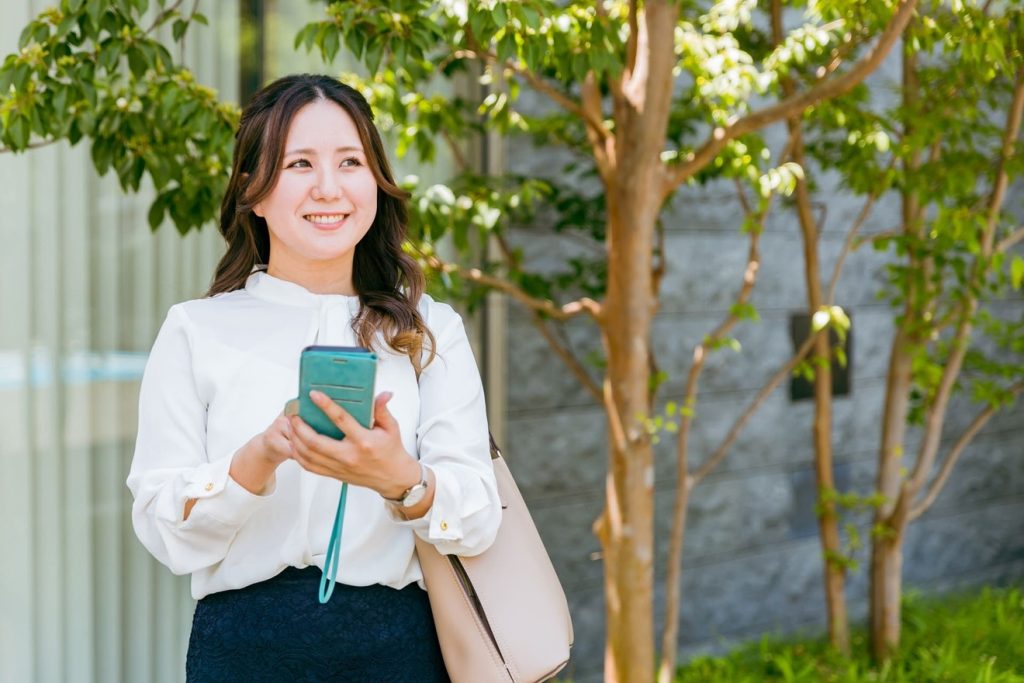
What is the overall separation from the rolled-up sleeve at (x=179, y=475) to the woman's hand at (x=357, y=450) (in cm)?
13

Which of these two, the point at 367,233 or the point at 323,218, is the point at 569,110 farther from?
the point at 323,218

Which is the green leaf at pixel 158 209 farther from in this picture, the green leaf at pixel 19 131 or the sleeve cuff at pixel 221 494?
the sleeve cuff at pixel 221 494

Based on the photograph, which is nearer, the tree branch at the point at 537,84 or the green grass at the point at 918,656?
the tree branch at the point at 537,84

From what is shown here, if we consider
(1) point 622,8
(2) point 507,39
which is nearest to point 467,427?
(2) point 507,39

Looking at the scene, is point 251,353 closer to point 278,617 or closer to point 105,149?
point 278,617

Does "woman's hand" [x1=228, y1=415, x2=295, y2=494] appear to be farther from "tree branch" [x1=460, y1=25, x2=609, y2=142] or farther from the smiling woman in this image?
"tree branch" [x1=460, y1=25, x2=609, y2=142]

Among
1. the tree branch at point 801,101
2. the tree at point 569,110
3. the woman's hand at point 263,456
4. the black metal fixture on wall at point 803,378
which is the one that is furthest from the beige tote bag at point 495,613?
the black metal fixture on wall at point 803,378

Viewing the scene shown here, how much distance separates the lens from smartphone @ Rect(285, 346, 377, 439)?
1.37 meters

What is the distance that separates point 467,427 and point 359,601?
0.90ft

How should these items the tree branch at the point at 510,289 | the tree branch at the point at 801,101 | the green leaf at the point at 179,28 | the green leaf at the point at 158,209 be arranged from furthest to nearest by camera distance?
the tree branch at the point at 510,289 → the tree branch at the point at 801,101 → the green leaf at the point at 158,209 → the green leaf at the point at 179,28

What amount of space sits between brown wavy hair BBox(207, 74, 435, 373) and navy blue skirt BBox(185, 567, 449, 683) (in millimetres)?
334

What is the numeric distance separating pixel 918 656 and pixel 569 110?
8.23 feet

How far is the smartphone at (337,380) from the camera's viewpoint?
1.37 meters

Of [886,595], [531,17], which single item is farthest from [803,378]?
[531,17]
